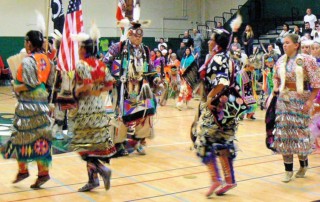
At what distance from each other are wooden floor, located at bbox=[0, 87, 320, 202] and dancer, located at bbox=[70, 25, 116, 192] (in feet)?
1.13

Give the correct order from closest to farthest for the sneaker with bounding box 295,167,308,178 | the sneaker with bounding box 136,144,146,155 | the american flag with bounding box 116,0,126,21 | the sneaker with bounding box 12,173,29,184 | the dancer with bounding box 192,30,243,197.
Result: 1. the dancer with bounding box 192,30,243,197
2. the sneaker with bounding box 12,173,29,184
3. the sneaker with bounding box 295,167,308,178
4. the sneaker with bounding box 136,144,146,155
5. the american flag with bounding box 116,0,126,21

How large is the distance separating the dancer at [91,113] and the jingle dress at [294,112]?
5.34 ft

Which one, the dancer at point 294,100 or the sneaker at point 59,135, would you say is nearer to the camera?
the dancer at point 294,100

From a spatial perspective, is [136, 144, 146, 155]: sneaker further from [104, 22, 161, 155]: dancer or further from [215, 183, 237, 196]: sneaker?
[215, 183, 237, 196]: sneaker

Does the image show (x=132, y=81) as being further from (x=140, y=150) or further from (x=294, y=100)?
(x=294, y=100)

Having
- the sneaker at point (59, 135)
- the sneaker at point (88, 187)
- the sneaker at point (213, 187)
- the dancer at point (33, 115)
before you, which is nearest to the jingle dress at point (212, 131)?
the sneaker at point (213, 187)

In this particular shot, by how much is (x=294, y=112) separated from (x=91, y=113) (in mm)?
1883

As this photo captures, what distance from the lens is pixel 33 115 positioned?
13.5 feet

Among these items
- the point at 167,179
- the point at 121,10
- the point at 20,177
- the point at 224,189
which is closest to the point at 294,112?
the point at 224,189

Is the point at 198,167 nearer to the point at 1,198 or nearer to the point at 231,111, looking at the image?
the point at 231,111

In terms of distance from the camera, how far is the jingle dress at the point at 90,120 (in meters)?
3.97

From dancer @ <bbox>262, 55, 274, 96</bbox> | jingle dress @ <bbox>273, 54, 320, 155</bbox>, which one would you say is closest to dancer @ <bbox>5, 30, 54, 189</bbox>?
jingle dress @ <bbox>273, 54, 320, 155</bbox>

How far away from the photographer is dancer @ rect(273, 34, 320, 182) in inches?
171

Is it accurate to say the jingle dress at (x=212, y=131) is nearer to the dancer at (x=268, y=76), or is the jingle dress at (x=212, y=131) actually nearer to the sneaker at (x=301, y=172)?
the sneaker at (x=301, y=172)
